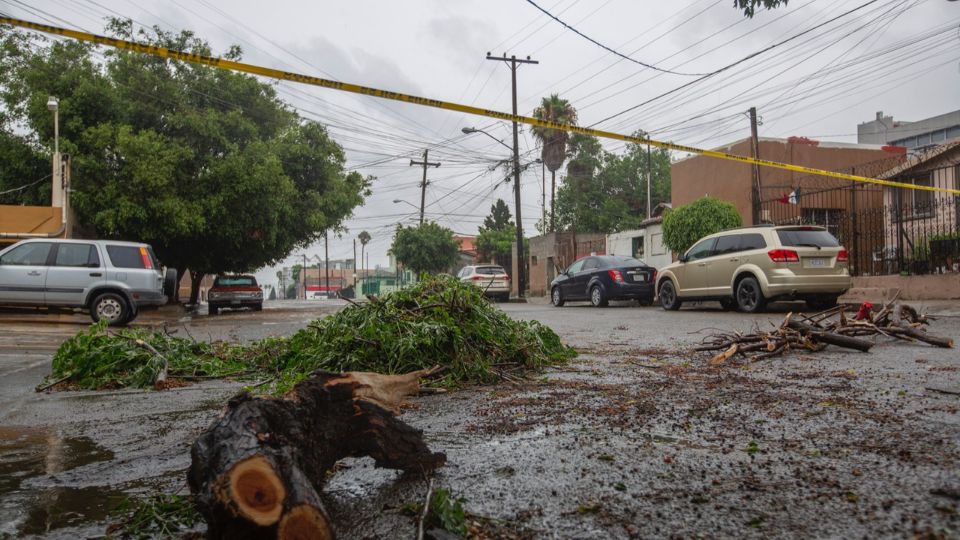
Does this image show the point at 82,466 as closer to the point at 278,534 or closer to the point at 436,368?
the point at 278,534

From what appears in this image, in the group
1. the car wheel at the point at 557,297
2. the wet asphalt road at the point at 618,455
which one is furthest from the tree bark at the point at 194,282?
the wet asphalt road at the point at 618,455

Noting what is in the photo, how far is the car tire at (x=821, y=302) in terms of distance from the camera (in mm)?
12059

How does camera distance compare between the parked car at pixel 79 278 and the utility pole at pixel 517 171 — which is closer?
the parked car at pixel 79 278

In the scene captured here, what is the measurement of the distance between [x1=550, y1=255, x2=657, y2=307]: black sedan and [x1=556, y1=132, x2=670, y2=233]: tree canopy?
35915 millimetres

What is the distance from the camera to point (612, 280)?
16891 mm

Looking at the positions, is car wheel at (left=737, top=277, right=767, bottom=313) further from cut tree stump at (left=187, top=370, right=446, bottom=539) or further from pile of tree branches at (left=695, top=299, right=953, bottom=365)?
cut tree stump at (left=187, top=370, right=446, bottom=539)

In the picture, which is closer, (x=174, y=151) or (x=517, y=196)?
(x=174, y=151)

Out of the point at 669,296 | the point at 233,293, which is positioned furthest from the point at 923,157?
the point at 233,293

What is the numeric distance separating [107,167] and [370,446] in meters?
21.3

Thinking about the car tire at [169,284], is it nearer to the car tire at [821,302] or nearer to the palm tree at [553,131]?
the car tire at [821,302]

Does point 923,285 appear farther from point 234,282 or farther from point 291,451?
point 234,282

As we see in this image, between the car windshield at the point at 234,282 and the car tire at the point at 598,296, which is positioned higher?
the car windshield at the point at 234,282

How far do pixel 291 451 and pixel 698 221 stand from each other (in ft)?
64.7

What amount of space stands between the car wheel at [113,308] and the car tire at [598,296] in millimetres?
11531
